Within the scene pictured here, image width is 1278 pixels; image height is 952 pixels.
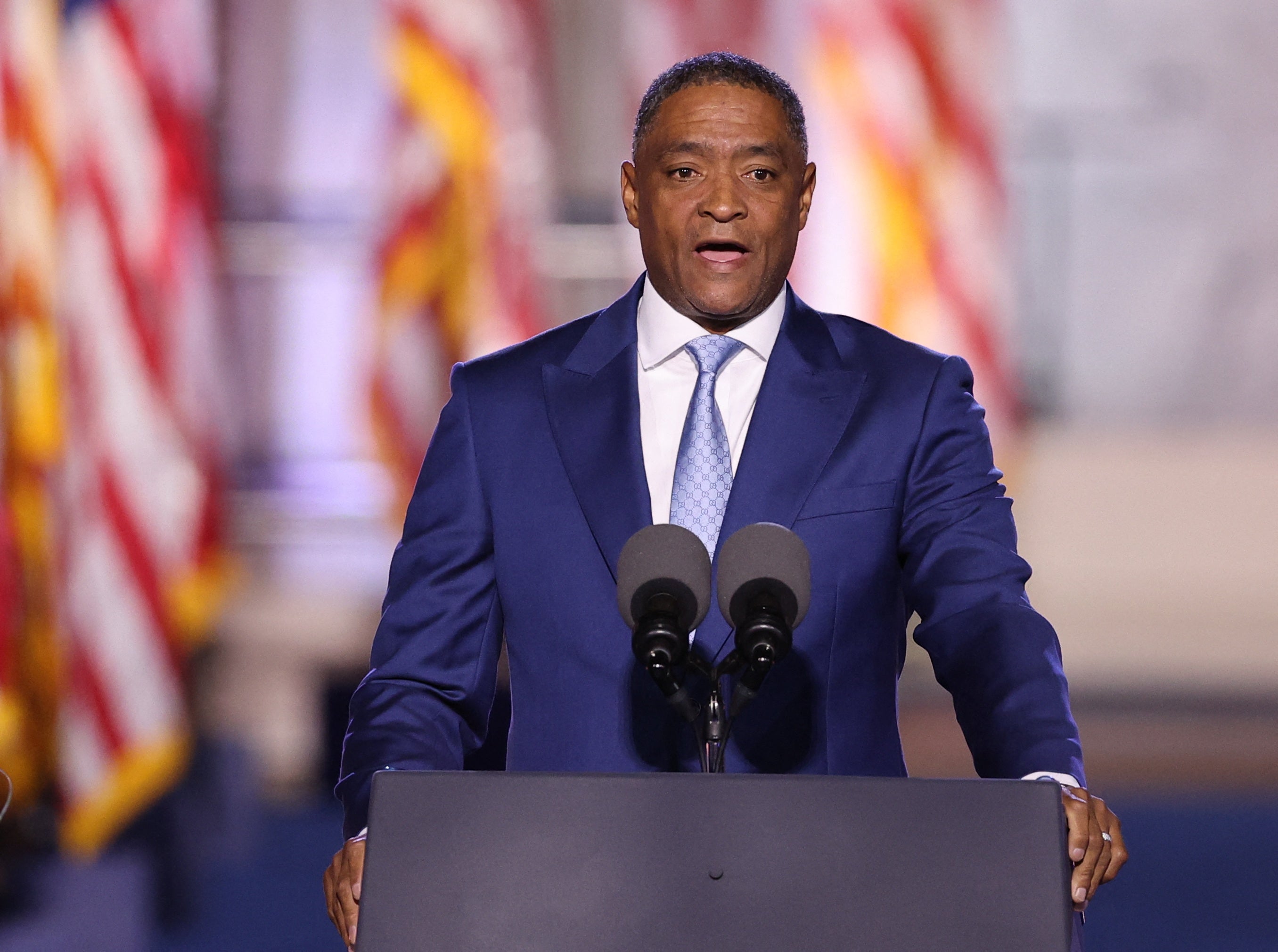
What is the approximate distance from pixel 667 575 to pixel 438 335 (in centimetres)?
395

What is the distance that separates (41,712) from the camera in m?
3.93

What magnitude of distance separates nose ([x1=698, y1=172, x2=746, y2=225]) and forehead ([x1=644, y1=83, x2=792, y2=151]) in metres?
0.04

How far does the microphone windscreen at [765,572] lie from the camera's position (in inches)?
44.8

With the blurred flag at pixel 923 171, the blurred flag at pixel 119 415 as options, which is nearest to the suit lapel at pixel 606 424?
the blurred flag at pixel 119 415

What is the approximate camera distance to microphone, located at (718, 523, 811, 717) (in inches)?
44.3

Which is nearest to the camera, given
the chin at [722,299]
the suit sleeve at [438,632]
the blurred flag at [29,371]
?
the suit sleeve at [438,632]

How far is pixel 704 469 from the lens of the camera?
1.55 meters

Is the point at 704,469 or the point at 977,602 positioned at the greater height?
the point at 704,469

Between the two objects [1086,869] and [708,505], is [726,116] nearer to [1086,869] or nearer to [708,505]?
[708,505]

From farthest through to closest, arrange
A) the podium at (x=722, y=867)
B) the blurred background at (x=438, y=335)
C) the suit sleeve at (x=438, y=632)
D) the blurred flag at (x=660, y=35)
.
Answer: the blurred flag at (x=660, y=35) < the blurred background at (x=438, y=335) < the suit sleeve at (x=438, y=632) < the podium at (x=722, y=867)

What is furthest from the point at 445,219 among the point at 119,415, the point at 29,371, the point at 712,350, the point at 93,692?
the point at 712,350

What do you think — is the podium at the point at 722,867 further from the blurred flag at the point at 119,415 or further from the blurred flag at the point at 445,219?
the blurred flag at the point at 445,219

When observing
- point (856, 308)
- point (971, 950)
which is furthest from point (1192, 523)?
point (971, 950)

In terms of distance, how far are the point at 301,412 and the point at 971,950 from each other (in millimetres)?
5328
